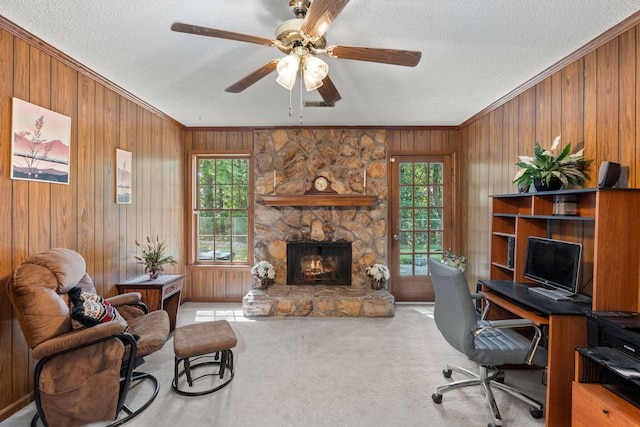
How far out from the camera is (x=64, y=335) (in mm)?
1886

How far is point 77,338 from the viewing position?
187cm

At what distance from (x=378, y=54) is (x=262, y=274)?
10.9ft

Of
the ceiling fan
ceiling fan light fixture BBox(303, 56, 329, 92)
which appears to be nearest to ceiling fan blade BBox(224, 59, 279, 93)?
the ceiling fan

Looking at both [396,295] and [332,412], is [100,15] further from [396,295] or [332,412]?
[396,295]

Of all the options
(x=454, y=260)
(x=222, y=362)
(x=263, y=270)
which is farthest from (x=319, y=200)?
(x=222, y=362)

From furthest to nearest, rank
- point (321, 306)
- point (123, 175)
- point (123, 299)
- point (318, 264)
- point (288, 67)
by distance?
point (318, 264), point (321, 306), point (123, 175), point (123, 299), point (288, 67)

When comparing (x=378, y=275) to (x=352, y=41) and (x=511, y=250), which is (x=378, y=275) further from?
(x=352, y=41)

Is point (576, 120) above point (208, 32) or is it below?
below

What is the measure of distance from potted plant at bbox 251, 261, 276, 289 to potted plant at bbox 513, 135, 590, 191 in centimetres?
325

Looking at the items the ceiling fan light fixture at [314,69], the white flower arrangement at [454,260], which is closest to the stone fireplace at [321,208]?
the white flower arrangement at [454,260]

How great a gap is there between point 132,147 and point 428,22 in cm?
325

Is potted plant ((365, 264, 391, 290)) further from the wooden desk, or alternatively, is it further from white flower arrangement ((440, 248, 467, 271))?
the wooden desk

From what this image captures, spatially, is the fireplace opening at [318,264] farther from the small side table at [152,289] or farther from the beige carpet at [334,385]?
the small side table at [152,289]

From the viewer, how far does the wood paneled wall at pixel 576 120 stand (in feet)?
6.67
